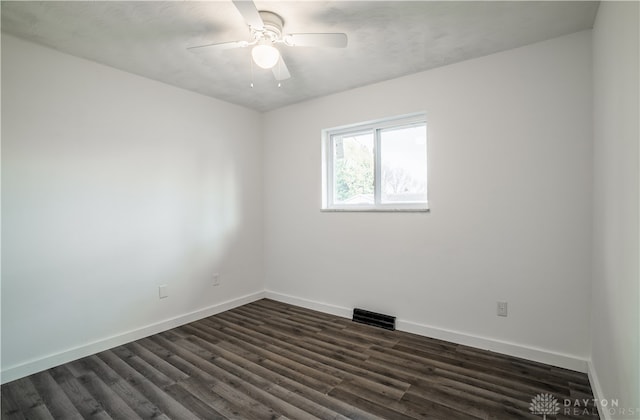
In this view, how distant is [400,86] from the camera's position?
9.72 feet

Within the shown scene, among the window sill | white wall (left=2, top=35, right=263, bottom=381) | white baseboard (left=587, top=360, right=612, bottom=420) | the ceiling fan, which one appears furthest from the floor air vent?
the ceiling fan

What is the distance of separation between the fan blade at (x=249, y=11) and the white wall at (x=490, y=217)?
1648 millimetres

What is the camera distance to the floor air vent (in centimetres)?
301

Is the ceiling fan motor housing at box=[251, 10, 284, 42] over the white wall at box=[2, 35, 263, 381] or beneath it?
over

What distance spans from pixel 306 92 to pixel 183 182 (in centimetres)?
164

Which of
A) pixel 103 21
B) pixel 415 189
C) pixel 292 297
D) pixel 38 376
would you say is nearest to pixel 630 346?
pixel 415 189

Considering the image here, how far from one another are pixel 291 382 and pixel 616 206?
2.14 m

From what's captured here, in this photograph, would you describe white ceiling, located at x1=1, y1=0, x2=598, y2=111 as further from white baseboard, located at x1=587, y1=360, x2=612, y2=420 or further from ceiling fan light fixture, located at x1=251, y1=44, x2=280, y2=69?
white baseboard, located at x1=587, y1=360, x2=612, y2=420

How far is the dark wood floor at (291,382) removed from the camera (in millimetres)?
1815

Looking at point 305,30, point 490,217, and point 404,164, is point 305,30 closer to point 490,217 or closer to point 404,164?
point 404,164

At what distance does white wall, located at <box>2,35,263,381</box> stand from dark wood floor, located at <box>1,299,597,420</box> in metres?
0.33

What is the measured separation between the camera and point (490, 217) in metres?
2.52

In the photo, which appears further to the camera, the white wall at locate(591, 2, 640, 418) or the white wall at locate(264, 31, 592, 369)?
the white wall at locate(264, 31, 592, 369)

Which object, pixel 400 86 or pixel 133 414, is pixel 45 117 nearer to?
pixel 133 414
